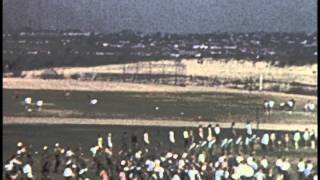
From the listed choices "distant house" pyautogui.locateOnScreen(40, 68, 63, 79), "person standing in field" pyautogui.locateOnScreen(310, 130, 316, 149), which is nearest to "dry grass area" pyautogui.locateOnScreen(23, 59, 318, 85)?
"distant house" pyautogui.locateOnScreen(40, 68, 63, 79)

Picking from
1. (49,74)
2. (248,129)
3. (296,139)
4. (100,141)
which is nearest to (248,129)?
(248,129)

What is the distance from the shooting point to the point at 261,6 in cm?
134

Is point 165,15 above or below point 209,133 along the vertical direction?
above

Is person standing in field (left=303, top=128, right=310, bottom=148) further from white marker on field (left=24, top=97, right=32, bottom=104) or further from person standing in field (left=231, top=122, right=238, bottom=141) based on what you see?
white marker on field (left=24, top=97, right=32, bottom=104)

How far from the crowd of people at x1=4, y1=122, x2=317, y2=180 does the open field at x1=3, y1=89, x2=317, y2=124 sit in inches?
1.1

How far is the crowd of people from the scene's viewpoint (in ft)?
4.38

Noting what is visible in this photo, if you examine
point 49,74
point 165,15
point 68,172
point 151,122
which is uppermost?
point 165,15

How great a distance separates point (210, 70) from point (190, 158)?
19 cm

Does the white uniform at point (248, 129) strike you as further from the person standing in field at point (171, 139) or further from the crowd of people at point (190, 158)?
the person standing in field at point (171, 139)

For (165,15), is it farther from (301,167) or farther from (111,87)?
(301,167)

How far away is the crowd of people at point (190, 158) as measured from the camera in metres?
1.33

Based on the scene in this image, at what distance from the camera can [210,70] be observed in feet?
4.43

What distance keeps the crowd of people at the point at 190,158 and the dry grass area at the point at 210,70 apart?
0.36 ft

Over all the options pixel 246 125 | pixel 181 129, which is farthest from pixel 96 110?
pixel 246 125
